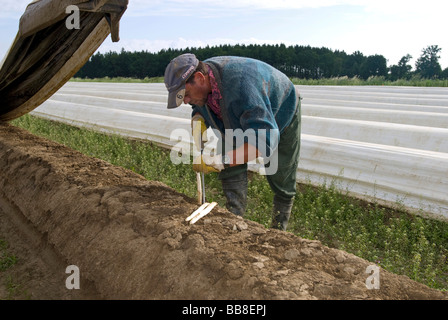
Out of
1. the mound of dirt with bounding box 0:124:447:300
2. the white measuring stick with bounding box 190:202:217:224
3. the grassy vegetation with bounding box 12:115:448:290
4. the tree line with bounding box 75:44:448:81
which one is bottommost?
the grassy vegetation with bounding box 12:115:448:290

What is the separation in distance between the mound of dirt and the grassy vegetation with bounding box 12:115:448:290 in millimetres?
895

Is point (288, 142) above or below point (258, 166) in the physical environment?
above

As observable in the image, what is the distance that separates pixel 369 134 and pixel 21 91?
176 inches

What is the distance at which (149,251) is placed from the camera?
2051 millimetres

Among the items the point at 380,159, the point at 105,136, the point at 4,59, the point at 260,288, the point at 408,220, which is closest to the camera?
the point at 260,288

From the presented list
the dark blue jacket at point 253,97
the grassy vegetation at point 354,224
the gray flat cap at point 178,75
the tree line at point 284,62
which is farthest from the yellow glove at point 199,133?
the tree line at point 284,62

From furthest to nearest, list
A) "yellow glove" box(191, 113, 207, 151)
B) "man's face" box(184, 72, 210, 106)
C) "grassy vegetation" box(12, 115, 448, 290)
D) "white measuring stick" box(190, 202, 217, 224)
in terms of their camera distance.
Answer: "grassy vegetation" box(12, 115, 448, 290) → "yellow glove" box(191, 113, 207, 151) → "man's face" box(184, 72, 210, 106) → "white measuring stick" box(190, 202, 217, 224)

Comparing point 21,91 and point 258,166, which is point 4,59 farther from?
point 258,166

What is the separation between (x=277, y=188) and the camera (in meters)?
3.12

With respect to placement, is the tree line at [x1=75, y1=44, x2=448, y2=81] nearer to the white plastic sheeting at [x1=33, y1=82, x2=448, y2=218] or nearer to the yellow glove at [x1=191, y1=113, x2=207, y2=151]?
the white plastic sheeting at [x1=33, y1=82, x2=448, y2=218]

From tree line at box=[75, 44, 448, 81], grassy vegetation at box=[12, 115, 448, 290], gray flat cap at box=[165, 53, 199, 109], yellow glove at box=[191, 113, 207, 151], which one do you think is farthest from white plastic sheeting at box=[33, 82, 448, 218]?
tree line at box=[75, 44, 448, 81]

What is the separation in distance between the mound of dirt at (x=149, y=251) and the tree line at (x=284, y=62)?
2142 centimetres

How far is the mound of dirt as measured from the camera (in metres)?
1.70

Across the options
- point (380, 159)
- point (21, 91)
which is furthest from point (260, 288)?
point (21, 91)
